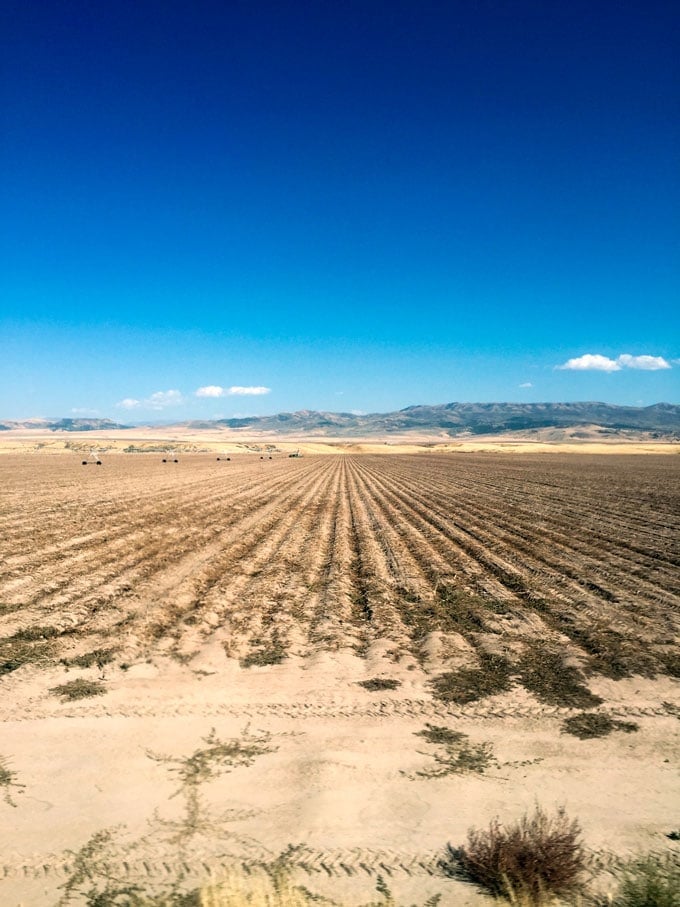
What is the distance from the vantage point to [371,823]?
408 centimetres

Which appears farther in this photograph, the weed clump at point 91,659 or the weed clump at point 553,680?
the weed clump at point 91,659

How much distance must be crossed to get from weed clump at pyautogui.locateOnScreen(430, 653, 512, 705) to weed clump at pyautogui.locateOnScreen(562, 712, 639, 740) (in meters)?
0.87

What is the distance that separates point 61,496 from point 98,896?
85.1 feet

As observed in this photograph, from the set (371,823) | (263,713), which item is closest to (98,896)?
(371,823)

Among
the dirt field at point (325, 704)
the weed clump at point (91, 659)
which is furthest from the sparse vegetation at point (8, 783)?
the weed clump at point (91, 659)

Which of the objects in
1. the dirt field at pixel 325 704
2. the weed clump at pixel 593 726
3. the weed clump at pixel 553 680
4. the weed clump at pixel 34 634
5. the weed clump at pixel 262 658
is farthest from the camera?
the weed clump at pixel 34 634

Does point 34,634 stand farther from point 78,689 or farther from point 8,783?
point 8,783

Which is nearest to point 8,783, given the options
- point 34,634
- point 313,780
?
point 313,780

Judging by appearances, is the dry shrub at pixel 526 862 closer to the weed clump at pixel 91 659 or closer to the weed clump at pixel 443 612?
the weed clump at pixel 443 612

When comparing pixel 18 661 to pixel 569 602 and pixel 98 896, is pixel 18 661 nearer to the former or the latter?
pixel 98 896

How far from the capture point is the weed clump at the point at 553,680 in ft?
20.0

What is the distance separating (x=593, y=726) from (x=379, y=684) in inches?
94.7

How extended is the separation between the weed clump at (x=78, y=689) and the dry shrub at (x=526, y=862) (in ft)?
14.8

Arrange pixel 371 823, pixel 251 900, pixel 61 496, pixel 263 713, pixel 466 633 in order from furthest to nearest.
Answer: pixel 61 496
pixel 466 633
pixel 263 713
pixel 371 823
pixel 251 900
